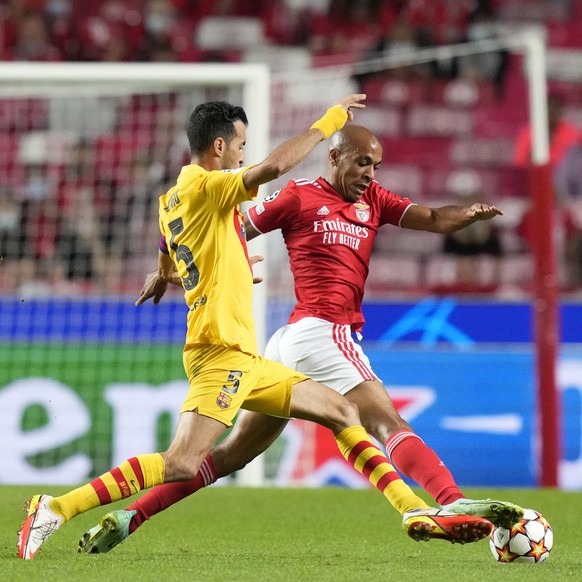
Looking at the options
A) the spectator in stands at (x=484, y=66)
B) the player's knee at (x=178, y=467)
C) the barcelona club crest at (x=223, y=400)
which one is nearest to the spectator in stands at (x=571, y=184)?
the spectator in stands at (x=484, y=66)

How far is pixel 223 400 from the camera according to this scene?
4797mm

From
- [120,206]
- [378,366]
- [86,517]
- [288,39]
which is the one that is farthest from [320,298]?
[288,39]

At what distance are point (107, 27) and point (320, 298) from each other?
963 centimetres

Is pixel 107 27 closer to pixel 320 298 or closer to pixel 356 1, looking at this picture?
pixel 356 1

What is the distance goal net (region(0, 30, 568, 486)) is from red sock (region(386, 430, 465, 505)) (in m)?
3.68

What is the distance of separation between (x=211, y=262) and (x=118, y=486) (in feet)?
3.10

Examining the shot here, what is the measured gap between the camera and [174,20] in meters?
14.5

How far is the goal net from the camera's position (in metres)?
9.27

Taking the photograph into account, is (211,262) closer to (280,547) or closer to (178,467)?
(178,467)

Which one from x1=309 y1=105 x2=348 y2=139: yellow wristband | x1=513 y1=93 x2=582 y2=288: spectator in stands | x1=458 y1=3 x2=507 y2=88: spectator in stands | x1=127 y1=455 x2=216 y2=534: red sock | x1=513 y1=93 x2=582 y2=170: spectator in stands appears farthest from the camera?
x1=458 y1=3 x2=507 y2=88: spectator in stands

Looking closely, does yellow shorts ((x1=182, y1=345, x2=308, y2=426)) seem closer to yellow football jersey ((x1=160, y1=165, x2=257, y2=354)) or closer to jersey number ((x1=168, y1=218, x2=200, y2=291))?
yellow football jersey ((x1=160, y1=165, x2=257, y2=354))

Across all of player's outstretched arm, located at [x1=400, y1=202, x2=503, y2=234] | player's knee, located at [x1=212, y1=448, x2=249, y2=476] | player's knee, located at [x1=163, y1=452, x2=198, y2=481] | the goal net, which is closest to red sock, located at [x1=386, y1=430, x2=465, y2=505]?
player's knee, located at [x1=212, y1=448, x2=249, y2=476]

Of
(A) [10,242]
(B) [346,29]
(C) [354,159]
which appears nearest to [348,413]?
(C) [354,159]

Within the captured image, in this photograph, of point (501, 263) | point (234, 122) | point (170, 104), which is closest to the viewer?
point (234, 122)
